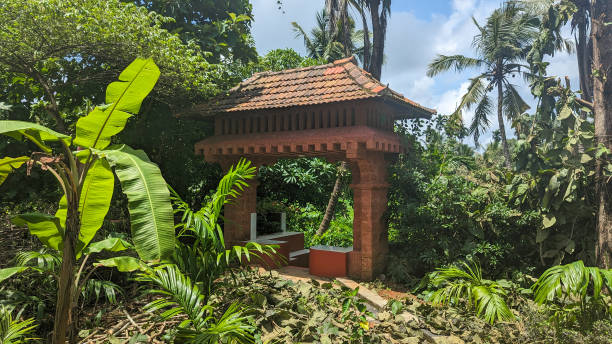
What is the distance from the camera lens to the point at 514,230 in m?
7.80

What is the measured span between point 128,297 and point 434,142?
7.62 metres

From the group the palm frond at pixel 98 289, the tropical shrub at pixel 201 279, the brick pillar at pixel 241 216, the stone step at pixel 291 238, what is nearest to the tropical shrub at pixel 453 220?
the stone step at pixel 291 238

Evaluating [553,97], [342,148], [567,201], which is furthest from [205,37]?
[567,201]

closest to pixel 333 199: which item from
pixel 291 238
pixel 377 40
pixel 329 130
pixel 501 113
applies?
pixel 291 238

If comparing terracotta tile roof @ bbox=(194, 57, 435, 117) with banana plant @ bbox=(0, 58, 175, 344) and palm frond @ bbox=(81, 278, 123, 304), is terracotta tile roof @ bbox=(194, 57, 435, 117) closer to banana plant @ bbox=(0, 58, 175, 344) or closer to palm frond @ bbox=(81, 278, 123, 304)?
banana plant @ bbox=(0, 58, 175, 344)

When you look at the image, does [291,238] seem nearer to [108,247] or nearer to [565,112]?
[565,112]

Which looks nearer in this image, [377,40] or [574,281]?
[574,281]

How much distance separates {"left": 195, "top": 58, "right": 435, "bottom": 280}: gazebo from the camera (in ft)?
25.2

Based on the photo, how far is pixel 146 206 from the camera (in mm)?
3141

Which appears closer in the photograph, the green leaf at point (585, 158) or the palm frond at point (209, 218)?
the palm frond at point (209, 218)

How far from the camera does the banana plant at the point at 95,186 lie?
3102 millimetres

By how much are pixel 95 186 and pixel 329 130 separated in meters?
4.94

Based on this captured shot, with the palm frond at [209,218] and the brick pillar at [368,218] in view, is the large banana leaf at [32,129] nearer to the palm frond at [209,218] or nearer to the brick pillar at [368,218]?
the palm frond at [209,218]

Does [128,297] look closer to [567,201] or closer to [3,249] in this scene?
[3,249]
